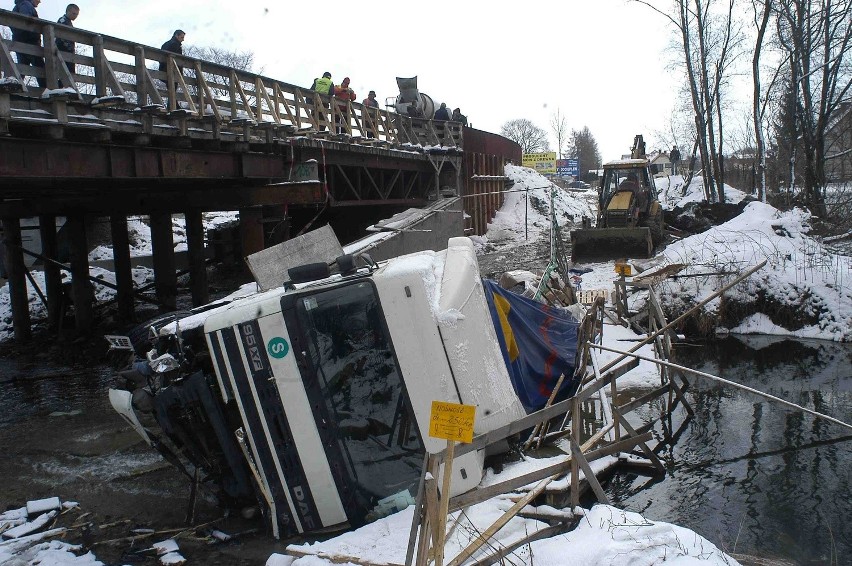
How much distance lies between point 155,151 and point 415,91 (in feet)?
48.6

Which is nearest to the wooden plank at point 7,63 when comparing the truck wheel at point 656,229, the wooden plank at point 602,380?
the wooden plank at point 602,380

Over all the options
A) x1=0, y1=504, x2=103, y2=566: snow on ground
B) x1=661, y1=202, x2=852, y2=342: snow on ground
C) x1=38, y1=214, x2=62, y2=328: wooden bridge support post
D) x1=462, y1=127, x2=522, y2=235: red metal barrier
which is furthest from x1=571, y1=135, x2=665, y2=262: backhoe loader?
x1=0, y1=504, x2=103, y2=566: snow on ground

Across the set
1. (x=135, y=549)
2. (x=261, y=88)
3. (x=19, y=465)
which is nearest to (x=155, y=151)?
(x=261, y=88)

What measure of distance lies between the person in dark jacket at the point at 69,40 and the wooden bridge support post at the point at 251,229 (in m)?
4.77

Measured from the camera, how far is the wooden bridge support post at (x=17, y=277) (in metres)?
17.2

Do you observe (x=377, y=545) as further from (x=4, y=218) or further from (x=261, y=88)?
(x=4, y=218)

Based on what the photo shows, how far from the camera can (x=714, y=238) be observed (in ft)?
57.5

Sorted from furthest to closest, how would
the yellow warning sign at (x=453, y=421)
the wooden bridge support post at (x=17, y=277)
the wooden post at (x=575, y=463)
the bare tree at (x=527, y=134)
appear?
the bare tree at (x=527, y=134), the wooden bridge support post at (x=17, y=277), the wooden post at (x=575, y=463), the yellow warning sign at (x=453, y=421)

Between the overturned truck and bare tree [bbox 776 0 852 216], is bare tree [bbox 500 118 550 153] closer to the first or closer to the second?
bare tree [bbox 776 0 852 216]

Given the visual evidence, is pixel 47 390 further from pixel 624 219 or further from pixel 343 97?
pixel 624 219

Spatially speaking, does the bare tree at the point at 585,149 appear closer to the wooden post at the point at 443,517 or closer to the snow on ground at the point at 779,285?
the snow on ground at the point at 779,285

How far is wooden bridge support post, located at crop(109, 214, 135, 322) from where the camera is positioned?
18438 mm

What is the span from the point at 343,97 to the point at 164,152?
8.05m

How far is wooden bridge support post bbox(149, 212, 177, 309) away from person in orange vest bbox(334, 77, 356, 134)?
494 centimetres
